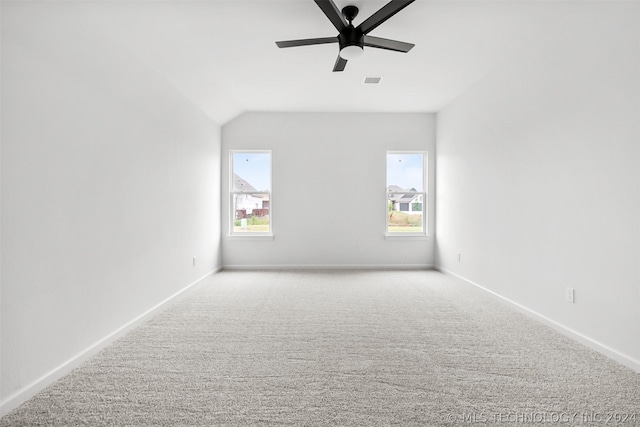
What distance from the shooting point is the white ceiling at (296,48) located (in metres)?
2.39

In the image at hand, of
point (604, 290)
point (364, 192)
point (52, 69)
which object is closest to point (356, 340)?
point (604, 290)

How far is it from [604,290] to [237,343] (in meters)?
2.66

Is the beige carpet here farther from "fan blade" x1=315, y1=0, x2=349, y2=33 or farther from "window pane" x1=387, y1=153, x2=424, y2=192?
"window pane" x1=387, y1=153, x2=424, y2=192

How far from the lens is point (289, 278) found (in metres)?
4.60

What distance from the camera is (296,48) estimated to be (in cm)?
312

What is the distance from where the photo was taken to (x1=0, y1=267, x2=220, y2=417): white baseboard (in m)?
1.61

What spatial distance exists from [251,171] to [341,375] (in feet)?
13.6

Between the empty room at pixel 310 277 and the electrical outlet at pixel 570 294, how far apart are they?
4cm

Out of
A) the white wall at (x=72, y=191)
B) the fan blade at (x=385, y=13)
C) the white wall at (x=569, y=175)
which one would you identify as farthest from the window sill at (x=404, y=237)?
the fan blade at (x=385, y=13)

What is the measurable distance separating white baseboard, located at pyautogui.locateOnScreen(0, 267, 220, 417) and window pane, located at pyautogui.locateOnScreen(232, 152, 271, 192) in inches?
110

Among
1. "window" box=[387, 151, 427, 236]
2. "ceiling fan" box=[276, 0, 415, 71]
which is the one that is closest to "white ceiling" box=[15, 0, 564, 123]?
"ceiling fan" box=[276, 0, 415, 71]

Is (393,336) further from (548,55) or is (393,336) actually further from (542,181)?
(548,55)

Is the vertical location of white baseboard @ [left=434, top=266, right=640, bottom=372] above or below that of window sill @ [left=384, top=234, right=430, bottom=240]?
below

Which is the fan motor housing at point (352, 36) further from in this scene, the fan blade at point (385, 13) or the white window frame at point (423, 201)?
the white window frame at point (423, 201)
